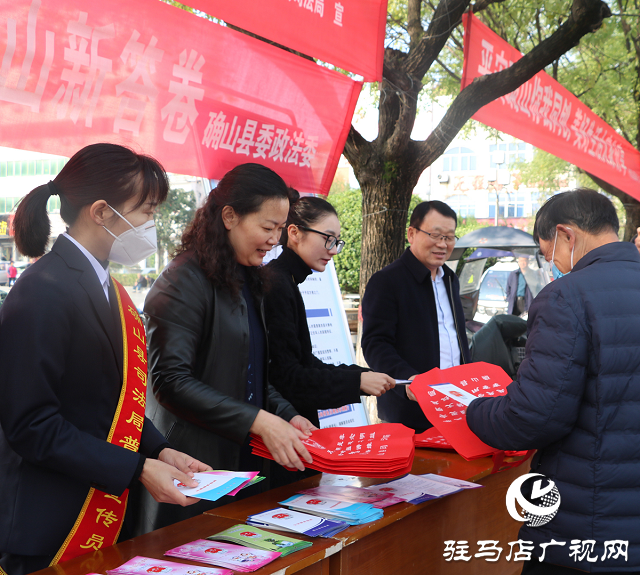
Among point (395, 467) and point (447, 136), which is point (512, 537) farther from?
point (447, 136)

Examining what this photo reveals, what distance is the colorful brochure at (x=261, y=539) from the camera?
140 cm

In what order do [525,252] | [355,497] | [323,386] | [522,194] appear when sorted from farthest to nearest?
[522,194] → [525,252] → [323,386] → [355,497]

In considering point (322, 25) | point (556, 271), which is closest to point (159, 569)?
point (556, 271)

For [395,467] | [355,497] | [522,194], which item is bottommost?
[355,497]

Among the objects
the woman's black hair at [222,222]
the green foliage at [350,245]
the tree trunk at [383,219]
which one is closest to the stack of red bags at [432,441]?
the woman's black hair at [222,222]

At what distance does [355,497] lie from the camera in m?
1.77

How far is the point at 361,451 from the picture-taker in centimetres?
168

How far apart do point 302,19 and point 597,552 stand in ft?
7.48

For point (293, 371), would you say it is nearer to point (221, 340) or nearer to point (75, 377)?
point (221, 340)

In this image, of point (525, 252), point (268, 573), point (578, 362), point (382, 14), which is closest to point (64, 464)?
point (268, 573)

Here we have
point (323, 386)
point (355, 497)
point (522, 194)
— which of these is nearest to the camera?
point (355, 497)

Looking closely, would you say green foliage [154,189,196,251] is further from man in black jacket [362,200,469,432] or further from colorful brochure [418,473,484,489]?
colorful brochure [418,473,484,489]

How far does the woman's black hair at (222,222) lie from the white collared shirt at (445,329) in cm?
139

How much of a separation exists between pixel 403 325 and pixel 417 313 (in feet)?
0.31
